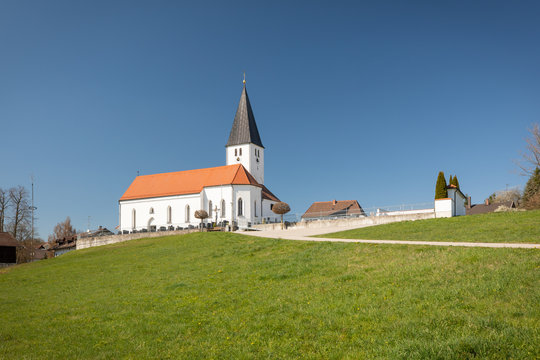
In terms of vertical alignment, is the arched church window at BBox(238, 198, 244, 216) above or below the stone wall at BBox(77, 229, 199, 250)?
above

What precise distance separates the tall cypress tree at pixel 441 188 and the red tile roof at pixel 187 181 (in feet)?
82.1

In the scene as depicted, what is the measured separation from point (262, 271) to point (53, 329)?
655cm

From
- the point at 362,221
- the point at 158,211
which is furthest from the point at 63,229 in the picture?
the point at 362,221

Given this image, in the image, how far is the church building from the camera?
50094mm

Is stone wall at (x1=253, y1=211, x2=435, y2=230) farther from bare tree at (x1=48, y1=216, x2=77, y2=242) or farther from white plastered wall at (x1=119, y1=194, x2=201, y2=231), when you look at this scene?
bare tree at (x1=48, y1=216, x2=77, y2=242)

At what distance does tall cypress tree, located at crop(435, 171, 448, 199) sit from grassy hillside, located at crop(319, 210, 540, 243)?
19.0 feet

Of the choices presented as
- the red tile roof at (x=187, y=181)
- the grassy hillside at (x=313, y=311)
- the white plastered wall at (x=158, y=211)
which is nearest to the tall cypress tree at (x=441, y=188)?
the grassy hillside at (x=313, y=311)

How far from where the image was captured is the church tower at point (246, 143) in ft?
188

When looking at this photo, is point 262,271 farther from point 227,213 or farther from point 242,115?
point 242,115

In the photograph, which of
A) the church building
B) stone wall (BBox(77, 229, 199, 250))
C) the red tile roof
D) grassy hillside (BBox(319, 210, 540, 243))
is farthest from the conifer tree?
stone wall (BBox(77, 229, 199, 250))

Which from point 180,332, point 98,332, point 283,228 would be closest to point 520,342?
point 180,332

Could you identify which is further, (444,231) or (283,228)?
(283,228)

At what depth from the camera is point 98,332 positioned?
9.14 metres

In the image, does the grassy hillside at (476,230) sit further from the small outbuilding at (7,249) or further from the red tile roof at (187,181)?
the small outbuilding at (7,249)
